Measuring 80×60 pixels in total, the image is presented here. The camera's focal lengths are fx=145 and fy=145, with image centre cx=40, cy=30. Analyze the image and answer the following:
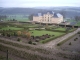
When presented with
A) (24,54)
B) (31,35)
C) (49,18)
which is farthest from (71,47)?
(49,18)

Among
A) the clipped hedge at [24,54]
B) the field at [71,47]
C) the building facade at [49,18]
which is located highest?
the building facade at [49,18]

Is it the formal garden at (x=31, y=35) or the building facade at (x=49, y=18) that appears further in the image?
the building facade at (x=49, y=18)

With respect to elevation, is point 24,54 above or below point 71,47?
above

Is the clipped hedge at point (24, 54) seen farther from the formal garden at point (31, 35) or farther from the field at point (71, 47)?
the field at point (71, 47)

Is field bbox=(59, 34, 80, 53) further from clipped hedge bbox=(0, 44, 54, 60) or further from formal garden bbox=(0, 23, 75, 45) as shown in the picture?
clipped hedge bbox=(0, 44, 54, 60)

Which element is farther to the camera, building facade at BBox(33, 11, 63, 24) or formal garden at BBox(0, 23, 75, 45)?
building facade at BBox(33, 11, 63, 24)

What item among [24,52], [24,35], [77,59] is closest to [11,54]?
[24,52]

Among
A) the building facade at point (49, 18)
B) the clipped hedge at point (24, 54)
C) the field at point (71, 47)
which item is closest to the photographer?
the clipped hedge at point (24, 54)

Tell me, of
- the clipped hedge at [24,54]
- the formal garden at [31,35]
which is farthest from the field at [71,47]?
the clipped hedge at [24,54]

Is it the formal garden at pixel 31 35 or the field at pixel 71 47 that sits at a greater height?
the formal garden at pixel 31 35

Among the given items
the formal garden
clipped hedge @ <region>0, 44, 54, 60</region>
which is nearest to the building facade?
the formal garden

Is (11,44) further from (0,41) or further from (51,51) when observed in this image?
(51,51)

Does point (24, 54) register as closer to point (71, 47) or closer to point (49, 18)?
point (71, 47)
